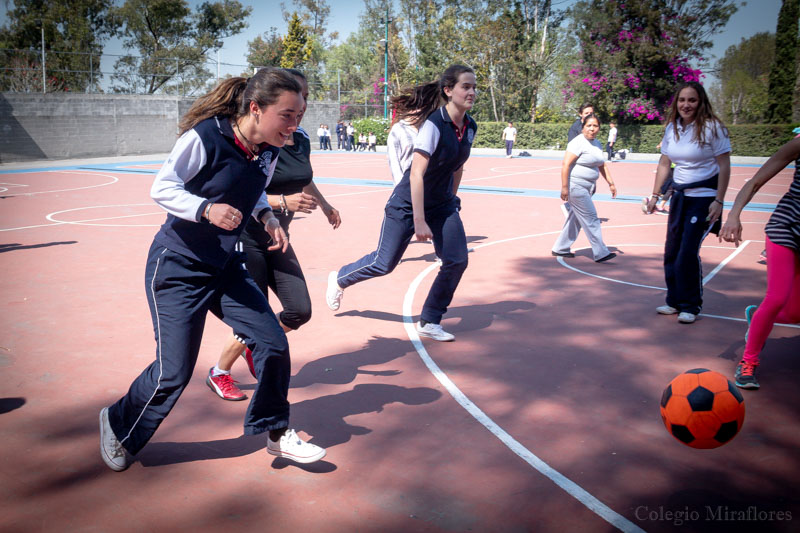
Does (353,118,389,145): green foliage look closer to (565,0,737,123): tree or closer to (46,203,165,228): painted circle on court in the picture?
(565,0,737,123): tree

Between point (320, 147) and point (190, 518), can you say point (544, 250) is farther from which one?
point (320, 147)

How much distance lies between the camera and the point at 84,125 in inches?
1347

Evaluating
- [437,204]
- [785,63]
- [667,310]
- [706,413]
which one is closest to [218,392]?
[437,204]

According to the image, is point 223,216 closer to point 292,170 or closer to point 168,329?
point 168,329

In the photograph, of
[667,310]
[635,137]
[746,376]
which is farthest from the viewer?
[635,137]

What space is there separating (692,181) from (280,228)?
4441 millimetres

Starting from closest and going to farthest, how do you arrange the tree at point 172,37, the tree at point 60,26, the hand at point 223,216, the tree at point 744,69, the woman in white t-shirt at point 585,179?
the hand at point 223,216 → the woman in white t-shirt at point 585,179 → the tree at point 172,37 → the tree at point 60,26 → the tree at point 744,69

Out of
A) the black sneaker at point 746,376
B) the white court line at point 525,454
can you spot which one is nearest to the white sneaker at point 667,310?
the black sneaker at point 746,376

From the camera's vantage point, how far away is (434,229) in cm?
585

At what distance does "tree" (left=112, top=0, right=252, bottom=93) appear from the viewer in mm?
38219

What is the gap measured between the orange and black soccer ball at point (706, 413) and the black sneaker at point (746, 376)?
136 cm

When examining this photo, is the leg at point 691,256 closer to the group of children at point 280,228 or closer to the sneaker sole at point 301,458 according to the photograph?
the group of children at point 280,228

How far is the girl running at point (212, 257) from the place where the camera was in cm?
324

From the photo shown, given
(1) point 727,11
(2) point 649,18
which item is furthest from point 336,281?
(1) point 727,11
